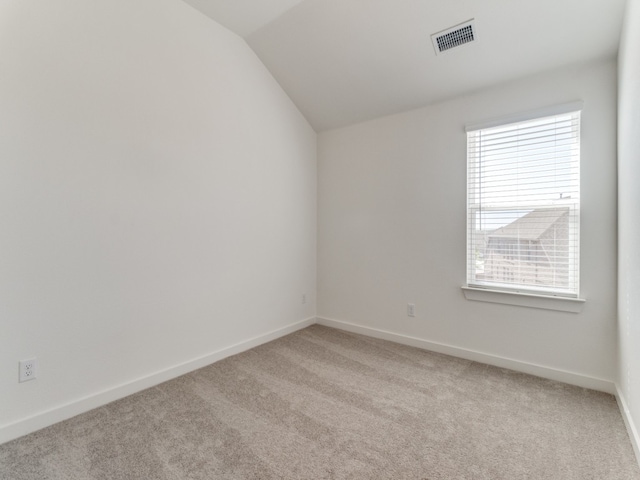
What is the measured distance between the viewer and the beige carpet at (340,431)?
57.2 inches

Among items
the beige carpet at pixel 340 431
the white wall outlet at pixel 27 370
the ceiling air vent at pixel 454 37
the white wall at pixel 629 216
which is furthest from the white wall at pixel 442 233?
the white wall outlet at pixel 27 370

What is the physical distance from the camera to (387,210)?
10.5 feet

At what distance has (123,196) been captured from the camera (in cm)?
210

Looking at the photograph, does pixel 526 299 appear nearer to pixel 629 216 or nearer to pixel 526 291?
pixel 526 291

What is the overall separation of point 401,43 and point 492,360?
2.72 m

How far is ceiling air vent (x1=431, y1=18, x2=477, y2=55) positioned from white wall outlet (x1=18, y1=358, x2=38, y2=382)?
11.2 ft

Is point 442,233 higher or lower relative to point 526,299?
higher

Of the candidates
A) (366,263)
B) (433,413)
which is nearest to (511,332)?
(433,413)

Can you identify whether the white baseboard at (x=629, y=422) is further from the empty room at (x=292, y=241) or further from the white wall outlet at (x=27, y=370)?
the white wall outlet at (x=27, y=370)

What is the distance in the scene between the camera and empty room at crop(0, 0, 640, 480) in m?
1.65

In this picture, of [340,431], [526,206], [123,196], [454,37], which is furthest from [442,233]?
[123,196]

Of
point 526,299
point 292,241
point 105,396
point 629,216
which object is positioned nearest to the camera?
point 629,216

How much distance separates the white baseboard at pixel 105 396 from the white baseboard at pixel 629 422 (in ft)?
8.73

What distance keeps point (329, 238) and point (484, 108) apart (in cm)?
201
